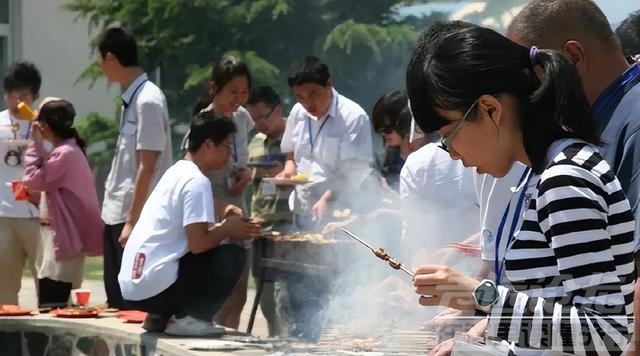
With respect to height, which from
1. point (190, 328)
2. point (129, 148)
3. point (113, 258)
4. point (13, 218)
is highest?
point (129, 148)

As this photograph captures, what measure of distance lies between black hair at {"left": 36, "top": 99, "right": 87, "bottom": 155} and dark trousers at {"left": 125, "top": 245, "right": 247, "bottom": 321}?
1969 millimetres

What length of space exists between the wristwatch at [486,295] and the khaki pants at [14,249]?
21.6 ft

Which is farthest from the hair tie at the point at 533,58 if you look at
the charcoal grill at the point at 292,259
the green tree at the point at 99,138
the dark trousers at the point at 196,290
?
the green tree at the point at 99,138

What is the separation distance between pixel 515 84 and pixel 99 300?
27.5ft

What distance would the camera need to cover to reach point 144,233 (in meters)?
6.44

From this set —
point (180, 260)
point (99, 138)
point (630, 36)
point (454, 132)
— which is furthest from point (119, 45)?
point (99, 138)

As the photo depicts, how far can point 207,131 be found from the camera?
6773mm

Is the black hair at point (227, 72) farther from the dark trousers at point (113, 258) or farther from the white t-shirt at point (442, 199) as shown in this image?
the white t-shirt at point (442, 199)

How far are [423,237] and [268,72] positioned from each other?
830cm

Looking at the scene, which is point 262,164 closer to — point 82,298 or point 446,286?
point 82,298

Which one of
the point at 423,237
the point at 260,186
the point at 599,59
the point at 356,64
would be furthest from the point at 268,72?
the point at 599,59

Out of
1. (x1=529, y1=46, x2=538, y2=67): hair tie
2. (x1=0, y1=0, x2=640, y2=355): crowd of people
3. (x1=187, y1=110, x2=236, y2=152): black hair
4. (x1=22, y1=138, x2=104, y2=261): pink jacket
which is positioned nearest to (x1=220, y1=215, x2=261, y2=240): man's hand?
(x1=0, y1=0, x2=640, y2=355): crowd of people

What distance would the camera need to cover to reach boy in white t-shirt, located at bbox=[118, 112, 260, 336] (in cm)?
634

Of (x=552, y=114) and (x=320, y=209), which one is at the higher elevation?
(x=552, y=114)
